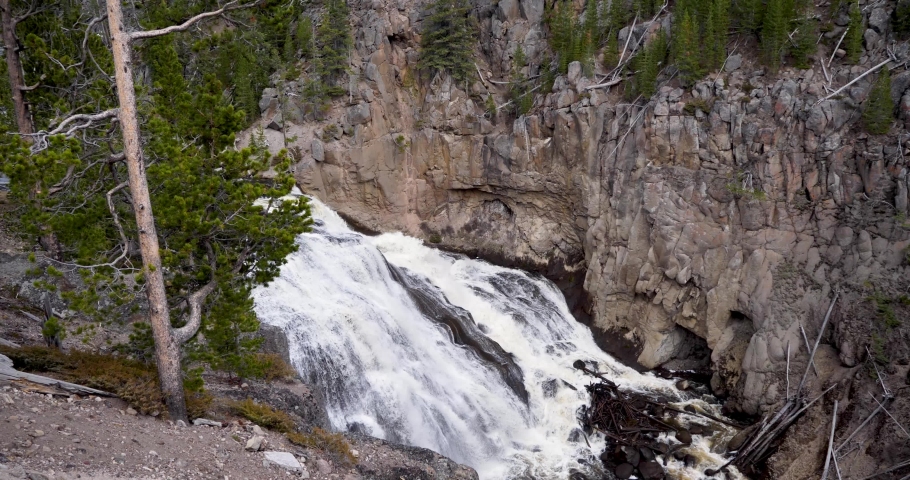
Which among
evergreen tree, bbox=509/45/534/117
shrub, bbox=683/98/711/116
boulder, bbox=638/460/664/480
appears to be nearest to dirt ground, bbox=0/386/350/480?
boulder, bbox=638/460/664/480

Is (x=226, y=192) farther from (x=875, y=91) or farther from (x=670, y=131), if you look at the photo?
(x=875, y=91)

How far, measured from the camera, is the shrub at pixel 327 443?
11.4m

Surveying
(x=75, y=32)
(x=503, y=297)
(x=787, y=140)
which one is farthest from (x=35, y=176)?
(x=787, y=140)

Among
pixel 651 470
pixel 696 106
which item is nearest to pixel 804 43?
pixel 696 106

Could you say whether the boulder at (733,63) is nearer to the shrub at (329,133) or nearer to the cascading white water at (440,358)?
the cascading white water at (440,358)

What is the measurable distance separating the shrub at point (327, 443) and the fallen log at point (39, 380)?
3.56 metres

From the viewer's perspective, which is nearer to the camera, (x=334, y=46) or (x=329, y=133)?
(x=329, y=133)

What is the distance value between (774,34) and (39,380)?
25617mm

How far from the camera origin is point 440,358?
19.6m

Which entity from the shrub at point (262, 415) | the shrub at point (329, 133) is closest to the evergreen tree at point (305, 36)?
the shrub at point (329, 133)

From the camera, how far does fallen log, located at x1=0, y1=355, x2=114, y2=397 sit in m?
9.08

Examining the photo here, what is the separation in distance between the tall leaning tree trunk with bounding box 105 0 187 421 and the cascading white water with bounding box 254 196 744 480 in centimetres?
732

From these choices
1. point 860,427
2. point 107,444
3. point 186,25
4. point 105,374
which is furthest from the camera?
point 860,427

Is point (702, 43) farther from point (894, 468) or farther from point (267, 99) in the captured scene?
point (267, 99)
